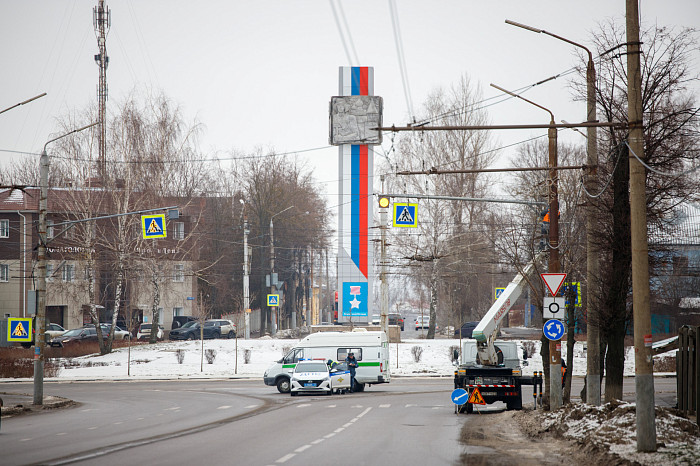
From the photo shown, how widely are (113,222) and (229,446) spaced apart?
142 feet

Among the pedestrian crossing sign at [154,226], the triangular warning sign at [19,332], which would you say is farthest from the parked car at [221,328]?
the triangular warning sign at [19,332]

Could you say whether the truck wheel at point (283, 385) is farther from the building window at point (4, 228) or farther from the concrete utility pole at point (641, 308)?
the building window at point (4, 228)

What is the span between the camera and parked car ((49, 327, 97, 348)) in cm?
5958

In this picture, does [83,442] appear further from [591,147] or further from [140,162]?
[140,162]

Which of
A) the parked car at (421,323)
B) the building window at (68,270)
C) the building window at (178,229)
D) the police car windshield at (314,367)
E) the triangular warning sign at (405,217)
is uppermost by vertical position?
the building window at (178,229)

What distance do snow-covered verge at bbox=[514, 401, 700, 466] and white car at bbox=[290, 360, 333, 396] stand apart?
13264 millimetres

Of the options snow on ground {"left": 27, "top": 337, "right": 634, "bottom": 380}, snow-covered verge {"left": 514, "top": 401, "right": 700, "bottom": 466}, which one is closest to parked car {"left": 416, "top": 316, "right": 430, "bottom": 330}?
snow on ground {"left": 27, "top": 337, "right": 634, "bottom": 380}

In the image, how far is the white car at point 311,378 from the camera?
3191cm

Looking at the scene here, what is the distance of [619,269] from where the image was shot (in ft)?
63.9

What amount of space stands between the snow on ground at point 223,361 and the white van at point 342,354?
9.51m

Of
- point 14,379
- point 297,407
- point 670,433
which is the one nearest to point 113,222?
point 14,379

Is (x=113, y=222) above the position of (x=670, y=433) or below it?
above

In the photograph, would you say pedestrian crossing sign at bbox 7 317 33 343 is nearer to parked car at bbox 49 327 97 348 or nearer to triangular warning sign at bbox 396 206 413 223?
triangular warning sign at bbox 396 206 413 223

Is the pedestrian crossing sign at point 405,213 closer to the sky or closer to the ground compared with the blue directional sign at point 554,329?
closer to the sky
